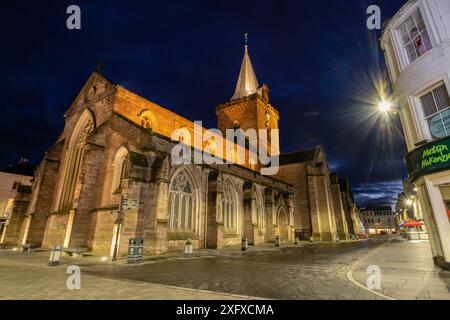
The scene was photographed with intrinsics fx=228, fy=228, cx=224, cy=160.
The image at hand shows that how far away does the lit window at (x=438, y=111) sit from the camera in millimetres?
7477

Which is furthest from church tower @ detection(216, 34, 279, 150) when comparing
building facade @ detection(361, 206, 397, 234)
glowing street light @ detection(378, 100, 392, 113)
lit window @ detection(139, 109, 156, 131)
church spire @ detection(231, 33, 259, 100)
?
building facade @ detection(361, 206, 397, 234)

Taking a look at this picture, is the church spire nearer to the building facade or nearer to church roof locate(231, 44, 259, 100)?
church roof locate(231, 44, 259, 100)

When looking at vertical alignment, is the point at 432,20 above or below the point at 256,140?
below

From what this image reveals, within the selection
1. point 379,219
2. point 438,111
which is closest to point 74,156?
point 438,111

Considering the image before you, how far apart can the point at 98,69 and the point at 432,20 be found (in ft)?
77.4

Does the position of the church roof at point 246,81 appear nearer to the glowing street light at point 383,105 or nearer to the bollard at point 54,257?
the glowing street light at point 383,105

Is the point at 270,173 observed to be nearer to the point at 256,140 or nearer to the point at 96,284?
→ the point at 256,140

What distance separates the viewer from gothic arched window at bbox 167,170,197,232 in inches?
658

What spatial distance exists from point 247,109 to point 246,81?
8916 millimetres

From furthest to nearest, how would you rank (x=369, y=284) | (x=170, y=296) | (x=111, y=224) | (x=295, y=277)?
(x=111, y=224) < (x=295, y=277) < (x=369, y=284) < (x=170, y=296)

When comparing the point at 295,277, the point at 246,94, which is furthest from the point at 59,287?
the point at 246,94

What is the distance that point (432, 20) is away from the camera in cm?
789

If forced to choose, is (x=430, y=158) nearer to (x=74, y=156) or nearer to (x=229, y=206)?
(x=229, y=206)
